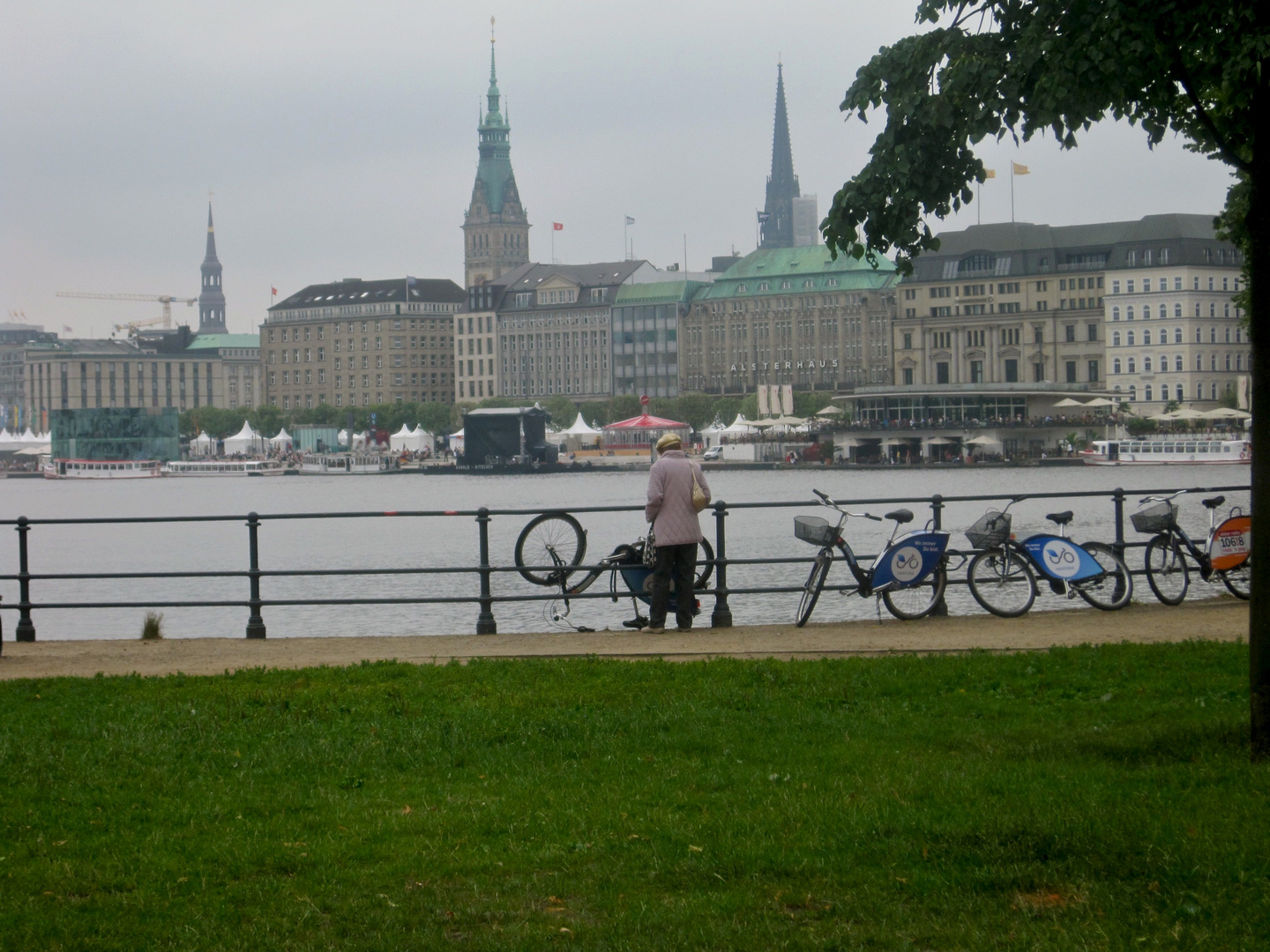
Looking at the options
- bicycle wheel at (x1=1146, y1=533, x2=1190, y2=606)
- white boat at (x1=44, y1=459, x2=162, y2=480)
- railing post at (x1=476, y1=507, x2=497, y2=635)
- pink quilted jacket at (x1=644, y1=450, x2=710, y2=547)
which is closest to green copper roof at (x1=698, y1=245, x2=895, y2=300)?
white boat at (x1=44, y1=459, x2=162, y2=480)

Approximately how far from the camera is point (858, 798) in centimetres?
734

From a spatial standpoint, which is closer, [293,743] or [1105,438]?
[293,743]

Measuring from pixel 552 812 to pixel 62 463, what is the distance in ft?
515

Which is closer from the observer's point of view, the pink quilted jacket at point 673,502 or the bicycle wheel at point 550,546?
the pink quilted jacket at point 673,502

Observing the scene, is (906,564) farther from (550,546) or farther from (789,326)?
(789,326)

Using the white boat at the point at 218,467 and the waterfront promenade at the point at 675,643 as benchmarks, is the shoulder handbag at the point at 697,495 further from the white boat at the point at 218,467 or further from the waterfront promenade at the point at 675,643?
the white boat at the point at 218,467

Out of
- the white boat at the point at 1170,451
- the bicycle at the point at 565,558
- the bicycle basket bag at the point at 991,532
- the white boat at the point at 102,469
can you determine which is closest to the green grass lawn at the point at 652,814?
the bicycle basket bag at the point at 991,532

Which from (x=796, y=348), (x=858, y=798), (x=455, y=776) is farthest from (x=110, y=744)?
(x=796, y=348)

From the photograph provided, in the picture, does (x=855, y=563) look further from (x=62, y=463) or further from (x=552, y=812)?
(x=62, y=463)

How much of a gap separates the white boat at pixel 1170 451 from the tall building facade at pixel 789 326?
60.8m

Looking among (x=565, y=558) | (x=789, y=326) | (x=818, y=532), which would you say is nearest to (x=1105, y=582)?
(x=818, y=532)

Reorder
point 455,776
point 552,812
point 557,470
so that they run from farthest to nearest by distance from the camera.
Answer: point 557,470 < point 455,776 < point 552,812

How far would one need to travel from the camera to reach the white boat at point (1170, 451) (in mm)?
110812

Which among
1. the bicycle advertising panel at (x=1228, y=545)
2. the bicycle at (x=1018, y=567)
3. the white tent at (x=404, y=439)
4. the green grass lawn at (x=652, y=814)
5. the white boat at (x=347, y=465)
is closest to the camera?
the green grass lawn at (x=652, y=814)
